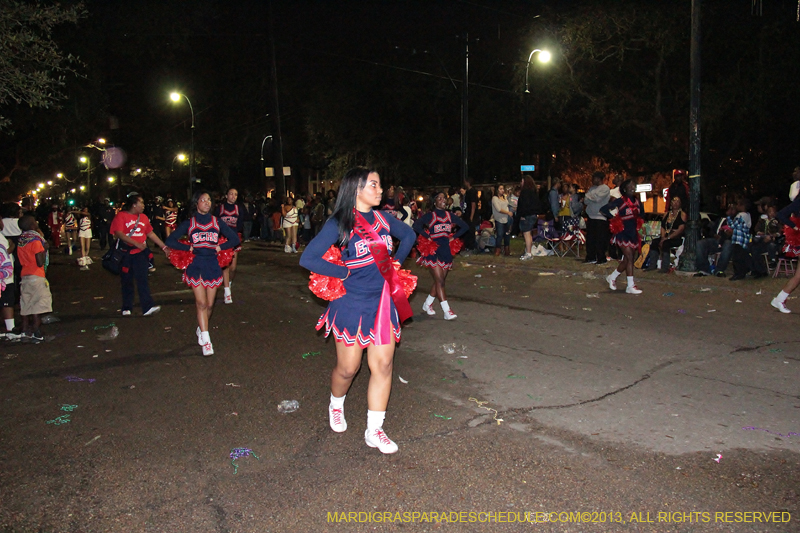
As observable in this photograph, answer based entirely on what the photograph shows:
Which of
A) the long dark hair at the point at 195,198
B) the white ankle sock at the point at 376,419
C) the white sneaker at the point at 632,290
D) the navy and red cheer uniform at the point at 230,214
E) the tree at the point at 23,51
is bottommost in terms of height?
the white sneaker at the point at 632,290

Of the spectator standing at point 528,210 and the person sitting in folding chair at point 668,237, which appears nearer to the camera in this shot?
the person sitting in folding chair at point 668,237

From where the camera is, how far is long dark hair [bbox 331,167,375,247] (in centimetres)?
452

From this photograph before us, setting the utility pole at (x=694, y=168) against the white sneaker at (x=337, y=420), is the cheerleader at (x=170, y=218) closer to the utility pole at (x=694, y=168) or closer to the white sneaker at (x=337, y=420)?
the utility pole at (x=694, y=168)

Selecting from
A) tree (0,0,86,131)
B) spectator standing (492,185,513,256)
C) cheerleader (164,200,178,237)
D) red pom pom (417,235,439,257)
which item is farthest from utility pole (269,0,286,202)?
red pom pom (417,235,439,257)

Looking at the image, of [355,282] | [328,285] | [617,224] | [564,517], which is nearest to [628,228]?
[617,224]

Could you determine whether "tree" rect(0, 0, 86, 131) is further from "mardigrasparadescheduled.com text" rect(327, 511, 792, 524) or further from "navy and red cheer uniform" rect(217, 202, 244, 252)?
"mardigrasparadescheduled.com text" rect(327, 511, 792, 524)

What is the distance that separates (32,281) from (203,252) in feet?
8.82

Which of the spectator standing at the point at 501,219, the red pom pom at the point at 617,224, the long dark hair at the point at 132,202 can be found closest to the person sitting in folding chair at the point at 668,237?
the red pom pom at the point at 617,224

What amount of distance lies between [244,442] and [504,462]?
188 centimetres

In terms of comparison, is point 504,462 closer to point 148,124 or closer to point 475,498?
point 475,498

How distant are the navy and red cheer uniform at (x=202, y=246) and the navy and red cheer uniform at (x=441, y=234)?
A: 9.28ft

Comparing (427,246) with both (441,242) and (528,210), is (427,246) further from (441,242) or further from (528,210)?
(528,210)

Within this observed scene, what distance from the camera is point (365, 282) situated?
457cm

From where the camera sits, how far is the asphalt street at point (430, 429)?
383cm
